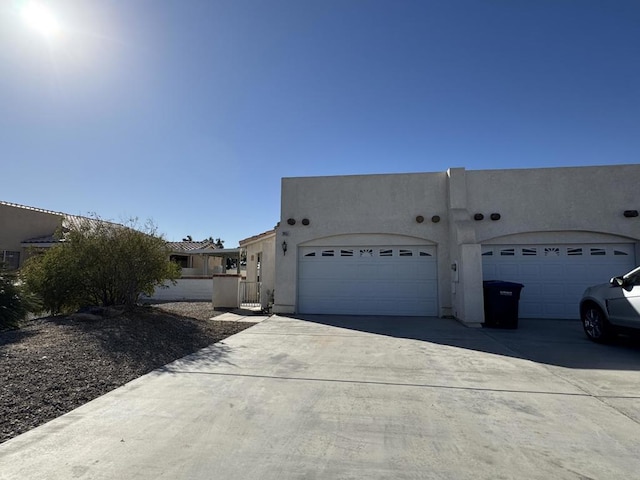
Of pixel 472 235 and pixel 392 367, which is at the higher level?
pixel 472 235

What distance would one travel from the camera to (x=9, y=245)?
21.7m

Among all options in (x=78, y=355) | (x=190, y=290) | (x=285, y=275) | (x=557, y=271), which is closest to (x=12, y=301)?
(x=78, y=355)

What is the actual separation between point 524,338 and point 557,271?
4.27m

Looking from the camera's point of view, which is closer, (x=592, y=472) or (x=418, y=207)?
(x=592, y=472)

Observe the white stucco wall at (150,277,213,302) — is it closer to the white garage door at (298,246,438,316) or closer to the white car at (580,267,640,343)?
the white garage door at (298,246,438,316)

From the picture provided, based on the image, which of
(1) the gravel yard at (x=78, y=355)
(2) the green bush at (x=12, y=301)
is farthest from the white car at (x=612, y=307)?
(2) the green bush at (x=12, y=301)

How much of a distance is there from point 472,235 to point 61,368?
10.2 metres

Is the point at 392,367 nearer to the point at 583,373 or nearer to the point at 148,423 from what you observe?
the point at 583,373

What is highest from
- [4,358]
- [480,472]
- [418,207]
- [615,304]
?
[418,207]

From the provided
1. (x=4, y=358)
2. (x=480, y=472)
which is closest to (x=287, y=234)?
(x=4, y=358)

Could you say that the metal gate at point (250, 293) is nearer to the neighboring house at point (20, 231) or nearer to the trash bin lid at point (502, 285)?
the trash bin lid at point (502, 285)

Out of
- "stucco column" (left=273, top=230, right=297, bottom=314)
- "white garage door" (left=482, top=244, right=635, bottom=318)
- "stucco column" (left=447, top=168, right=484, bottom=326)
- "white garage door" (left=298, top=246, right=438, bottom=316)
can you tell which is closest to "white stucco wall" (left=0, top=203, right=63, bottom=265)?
"stucco column" (left=273, top=230, right=297, bottom=314)

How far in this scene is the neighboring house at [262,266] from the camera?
47.9 feet

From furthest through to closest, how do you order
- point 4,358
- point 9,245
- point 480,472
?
point 9,245
point 4,358
point 480,472
